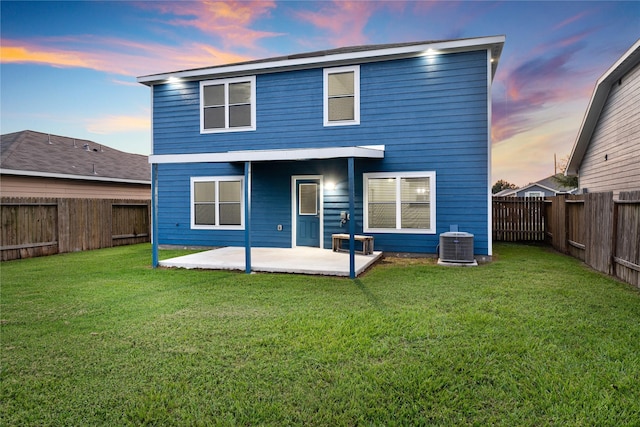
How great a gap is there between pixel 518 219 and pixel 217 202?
420 inches

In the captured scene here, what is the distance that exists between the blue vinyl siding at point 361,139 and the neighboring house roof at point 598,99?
405 cm

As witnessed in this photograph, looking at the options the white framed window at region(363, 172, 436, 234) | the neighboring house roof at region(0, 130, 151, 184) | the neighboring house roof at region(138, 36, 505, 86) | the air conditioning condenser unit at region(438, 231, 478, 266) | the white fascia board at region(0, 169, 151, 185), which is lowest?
the air conditioning condenser unit at region(438, 231, 478, 266)

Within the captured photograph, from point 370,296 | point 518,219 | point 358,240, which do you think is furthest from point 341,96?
point 518,219

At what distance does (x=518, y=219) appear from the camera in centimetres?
1261

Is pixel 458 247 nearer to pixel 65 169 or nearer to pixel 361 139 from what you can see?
pixel 361 139

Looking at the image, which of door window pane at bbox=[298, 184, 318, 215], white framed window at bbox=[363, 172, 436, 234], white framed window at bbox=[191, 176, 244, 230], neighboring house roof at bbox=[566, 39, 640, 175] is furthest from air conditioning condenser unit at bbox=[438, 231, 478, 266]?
neighboring house roof at bbox=[566, 39, 640, 175]

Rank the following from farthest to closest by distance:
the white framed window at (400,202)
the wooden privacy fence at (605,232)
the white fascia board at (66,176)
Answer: the white fascia board at (66,176) < the white framed window at (400,202) < the wooden privacy fence at (605,232)

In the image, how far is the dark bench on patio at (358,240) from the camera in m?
8.61

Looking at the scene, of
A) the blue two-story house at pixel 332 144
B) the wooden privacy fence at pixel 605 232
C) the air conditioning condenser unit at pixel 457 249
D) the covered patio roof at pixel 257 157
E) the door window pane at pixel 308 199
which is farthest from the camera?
the door window pane at pixel 308 199

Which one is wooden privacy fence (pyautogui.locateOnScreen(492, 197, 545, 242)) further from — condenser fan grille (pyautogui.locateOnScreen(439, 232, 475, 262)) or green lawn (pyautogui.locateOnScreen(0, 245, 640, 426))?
green lawn (pyautogui.locateOnScreen(0, 245, 640, 426))

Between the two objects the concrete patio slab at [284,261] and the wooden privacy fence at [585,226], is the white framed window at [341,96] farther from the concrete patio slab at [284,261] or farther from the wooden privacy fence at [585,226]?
the wooden privacy fence at [585,226]

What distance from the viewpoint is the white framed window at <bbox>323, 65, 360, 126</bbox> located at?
929 centimetres

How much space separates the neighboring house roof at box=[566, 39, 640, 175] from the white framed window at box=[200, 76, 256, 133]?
32.4ft

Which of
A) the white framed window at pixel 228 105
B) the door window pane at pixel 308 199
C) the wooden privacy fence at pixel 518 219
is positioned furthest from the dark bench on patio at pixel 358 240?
the wooden privacy fence at pixel 518 219
